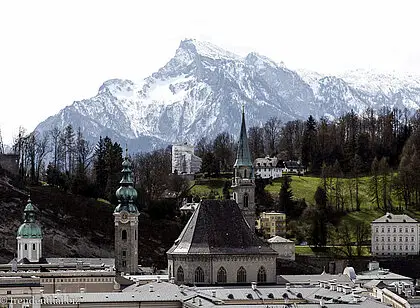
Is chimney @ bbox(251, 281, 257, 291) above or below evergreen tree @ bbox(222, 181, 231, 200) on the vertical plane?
below

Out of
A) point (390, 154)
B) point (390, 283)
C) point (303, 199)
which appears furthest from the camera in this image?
point (390, 154)

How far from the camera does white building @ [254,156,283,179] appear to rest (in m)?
182

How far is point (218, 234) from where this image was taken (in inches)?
3974

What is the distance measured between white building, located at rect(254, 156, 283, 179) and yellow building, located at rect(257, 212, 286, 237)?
27.8m

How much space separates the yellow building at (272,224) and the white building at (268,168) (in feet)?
91.1

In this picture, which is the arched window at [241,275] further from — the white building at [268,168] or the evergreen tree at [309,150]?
the evergreen tree at [309,150]

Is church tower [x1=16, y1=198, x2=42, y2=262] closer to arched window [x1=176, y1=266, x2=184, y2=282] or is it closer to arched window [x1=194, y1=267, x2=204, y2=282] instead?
arched window [x1=176, y1=266, x2=184, y2=282]

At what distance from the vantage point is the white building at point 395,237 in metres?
146

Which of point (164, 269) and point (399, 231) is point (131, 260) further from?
point (399, 231)

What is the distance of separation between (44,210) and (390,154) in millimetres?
66833

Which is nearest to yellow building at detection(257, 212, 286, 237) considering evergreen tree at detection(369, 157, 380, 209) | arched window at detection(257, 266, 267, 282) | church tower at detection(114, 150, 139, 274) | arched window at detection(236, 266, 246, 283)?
evergreen tree at detection(369, 157, 380, 209)

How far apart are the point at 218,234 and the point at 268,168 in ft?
275

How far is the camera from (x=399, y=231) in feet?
480

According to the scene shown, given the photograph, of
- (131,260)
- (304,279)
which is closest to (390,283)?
(304,279)
